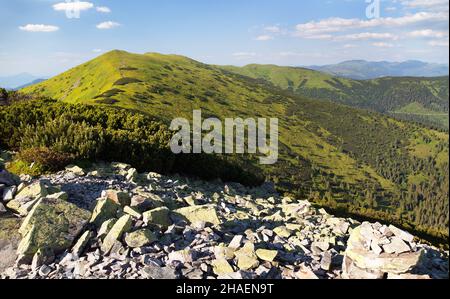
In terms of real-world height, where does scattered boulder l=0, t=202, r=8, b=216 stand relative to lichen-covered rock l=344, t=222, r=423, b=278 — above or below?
above

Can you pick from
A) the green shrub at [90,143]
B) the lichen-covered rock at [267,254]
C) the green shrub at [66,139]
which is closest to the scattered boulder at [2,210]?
the green shrub at [90,143]

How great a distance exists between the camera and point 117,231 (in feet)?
31.5

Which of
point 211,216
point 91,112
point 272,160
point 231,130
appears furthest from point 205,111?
point 211,216

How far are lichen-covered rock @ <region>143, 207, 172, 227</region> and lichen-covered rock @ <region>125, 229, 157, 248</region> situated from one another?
27.9 inches

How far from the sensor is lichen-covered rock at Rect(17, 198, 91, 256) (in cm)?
924

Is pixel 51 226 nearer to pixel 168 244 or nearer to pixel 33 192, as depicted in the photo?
pixel 33 192

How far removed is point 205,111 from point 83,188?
18389 centimetres

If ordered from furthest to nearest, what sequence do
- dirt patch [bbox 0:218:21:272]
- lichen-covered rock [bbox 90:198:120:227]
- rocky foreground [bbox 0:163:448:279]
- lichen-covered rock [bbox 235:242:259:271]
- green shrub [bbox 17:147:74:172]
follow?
green shrub [bbox 17:147:74:172]
lichen-covered rock [bbox 90:198:120:227]
dirt patch [bbox 0:218:21:272]
lichen-covered rock [bbox 235:242:259:271]
rocky foreground [bbox 0:163:448:279]

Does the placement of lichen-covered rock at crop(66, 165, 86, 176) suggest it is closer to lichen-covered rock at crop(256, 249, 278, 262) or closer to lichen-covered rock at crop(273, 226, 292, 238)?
lichen-covered rock at crop(273, 226, 292, 238)

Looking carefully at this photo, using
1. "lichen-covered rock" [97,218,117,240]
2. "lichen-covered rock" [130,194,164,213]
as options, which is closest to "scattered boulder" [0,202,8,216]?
"lichen-covered rock" [97,218,117,240]

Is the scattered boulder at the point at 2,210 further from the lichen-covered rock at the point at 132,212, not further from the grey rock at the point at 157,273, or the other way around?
the grey rock at the point at 157,273

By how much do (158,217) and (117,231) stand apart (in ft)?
4.66

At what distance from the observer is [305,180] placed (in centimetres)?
18200
